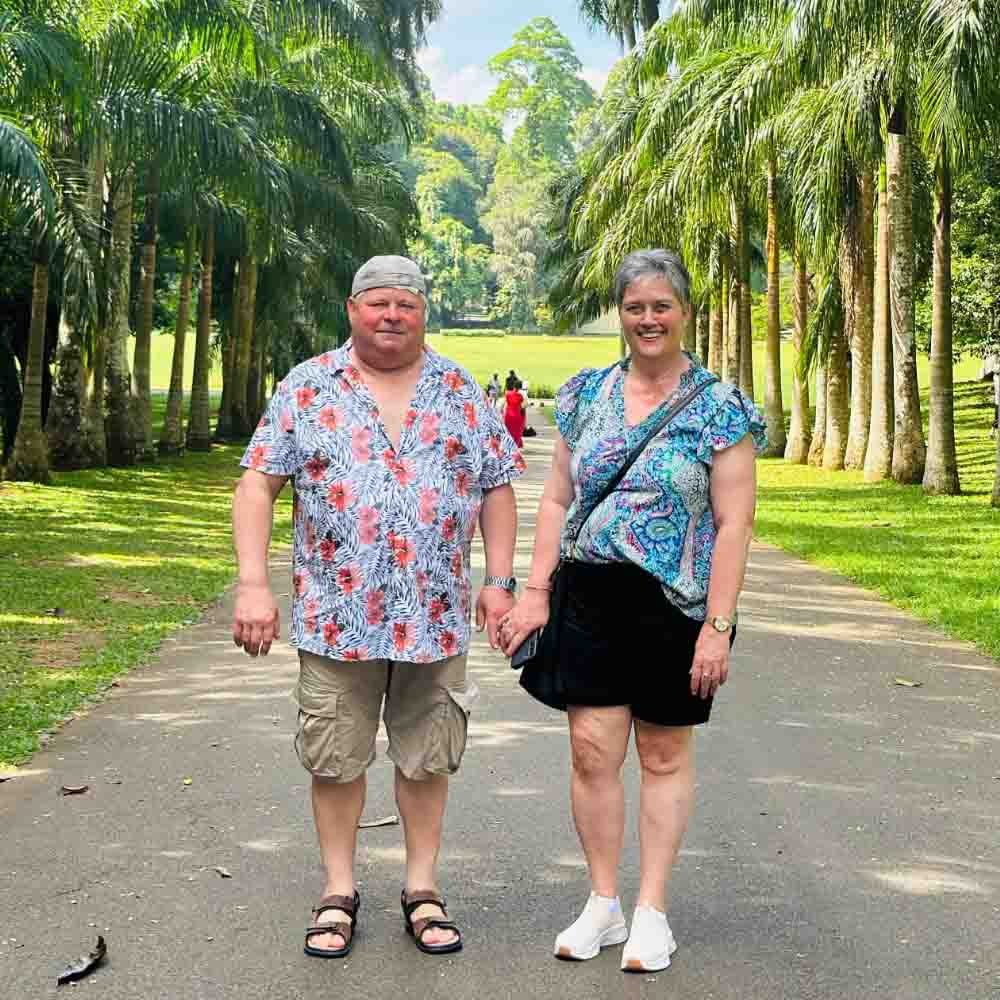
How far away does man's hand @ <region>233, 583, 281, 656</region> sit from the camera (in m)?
Answer: 4.46

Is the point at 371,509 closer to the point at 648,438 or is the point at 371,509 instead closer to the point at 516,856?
the point at 648,438

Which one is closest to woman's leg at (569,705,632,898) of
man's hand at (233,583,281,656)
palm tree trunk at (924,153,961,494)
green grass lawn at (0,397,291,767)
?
man's hand at (233,583,281,656)

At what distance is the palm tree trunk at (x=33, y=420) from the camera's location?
894 inches

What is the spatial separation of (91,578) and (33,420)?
1051 centimetres

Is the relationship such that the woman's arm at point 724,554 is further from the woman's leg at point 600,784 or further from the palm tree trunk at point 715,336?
the palm tree trunk at point 715,336

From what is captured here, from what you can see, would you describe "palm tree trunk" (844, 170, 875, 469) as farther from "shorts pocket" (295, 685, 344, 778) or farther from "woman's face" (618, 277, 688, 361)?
"shorts pocket" (295, 685, 344, 778)

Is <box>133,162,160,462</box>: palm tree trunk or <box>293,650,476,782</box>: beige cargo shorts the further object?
<box>133,162,160,462</box>: palm tree trunk

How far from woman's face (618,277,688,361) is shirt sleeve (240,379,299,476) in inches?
36.8

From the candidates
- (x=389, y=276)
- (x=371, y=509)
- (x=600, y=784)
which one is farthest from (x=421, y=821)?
(x=389, y=276)

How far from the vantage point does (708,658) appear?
14.3ft

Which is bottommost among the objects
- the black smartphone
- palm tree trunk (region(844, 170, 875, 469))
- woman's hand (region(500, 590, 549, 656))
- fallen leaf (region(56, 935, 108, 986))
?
fallen leaf (region(56, 935, 108, 986))

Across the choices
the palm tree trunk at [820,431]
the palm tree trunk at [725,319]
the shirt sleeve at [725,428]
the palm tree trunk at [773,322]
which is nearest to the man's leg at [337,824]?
the shirt sleeve at [725,428]

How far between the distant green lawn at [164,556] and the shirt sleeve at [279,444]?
9.46ft

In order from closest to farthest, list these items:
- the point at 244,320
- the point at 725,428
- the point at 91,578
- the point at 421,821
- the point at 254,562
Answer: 1. the point at 725,428
2. the point at 254,562
3. the point at 421,821
4. the point at 91,578
5. the point at 244,320
